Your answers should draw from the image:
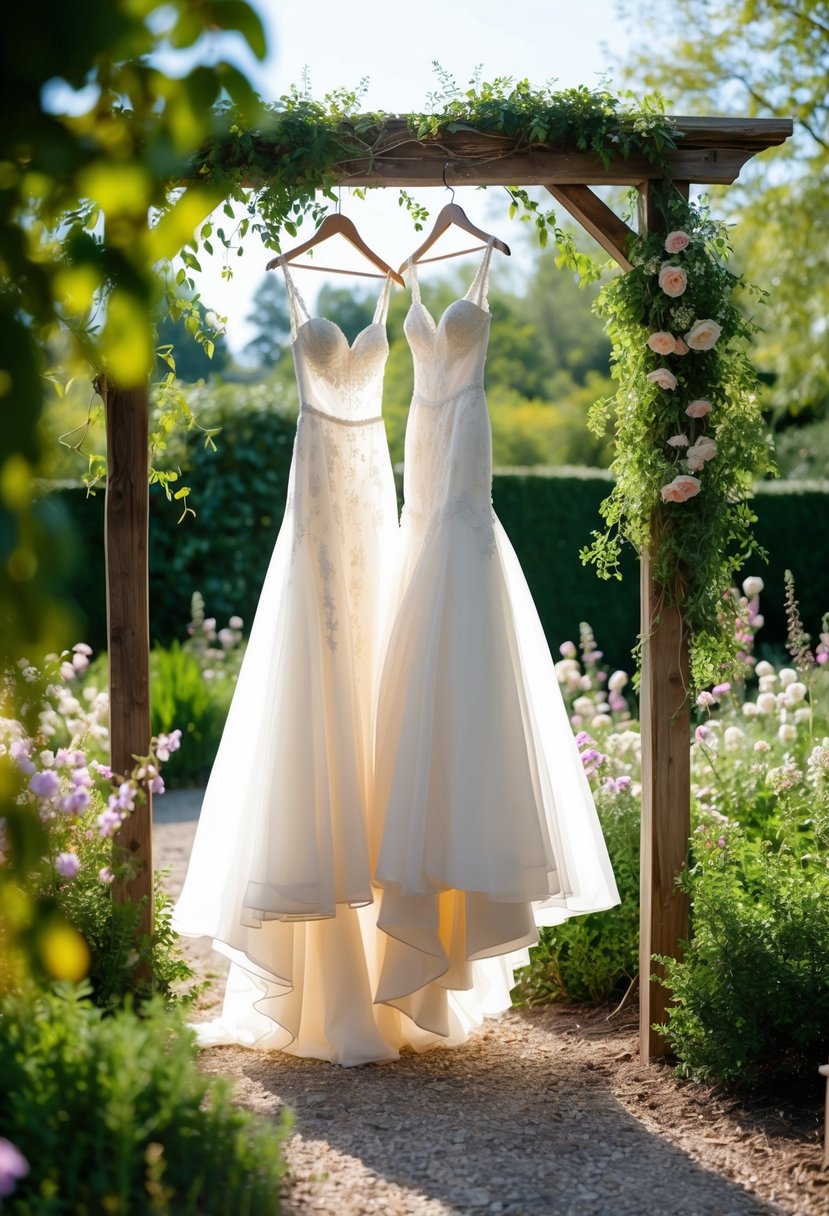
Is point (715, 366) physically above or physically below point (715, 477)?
above

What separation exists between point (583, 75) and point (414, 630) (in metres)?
1.60

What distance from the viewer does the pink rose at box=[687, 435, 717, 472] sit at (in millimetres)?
3219

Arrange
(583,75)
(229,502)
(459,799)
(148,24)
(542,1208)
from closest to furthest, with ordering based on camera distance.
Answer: (148,24)
(542,1208)
(459,799)
(583,75)
(229,502)

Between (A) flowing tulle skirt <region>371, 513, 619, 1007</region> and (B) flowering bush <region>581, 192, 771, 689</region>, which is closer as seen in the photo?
(A) flowing tulle skirt <region>371, 513, 619, 1007</region>

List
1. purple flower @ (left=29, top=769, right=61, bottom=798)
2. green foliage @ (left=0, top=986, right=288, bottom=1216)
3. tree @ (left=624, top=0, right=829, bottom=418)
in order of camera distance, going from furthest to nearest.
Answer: tree @ (left=624, top=0, right=829, bottom=418) → purple flower @ (left=29, top=769, right=61, bottom=798) → green foliage @ (left=0, top=986, right=288, bottom=1216)

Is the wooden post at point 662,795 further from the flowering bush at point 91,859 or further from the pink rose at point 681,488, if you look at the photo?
the flowering bush at point 91,859

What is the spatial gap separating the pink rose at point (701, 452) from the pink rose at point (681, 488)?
43mm

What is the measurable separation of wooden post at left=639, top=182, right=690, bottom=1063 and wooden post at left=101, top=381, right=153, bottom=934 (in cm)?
140

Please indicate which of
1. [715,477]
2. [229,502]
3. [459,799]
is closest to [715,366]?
[715,477]

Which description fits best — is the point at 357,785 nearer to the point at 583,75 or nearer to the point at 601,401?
the point at 601,401

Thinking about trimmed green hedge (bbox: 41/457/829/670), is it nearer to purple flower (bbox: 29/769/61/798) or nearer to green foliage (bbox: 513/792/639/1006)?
green foliage (bbox: 513/792/639/1006)

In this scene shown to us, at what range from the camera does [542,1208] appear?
2.42 m

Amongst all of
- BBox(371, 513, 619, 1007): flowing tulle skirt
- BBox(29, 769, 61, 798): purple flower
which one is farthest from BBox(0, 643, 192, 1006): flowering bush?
BBox(371, 513, 619, 1007): flowing tulle skirt

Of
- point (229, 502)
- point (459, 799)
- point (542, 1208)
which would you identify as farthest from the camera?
point (229, 502)
